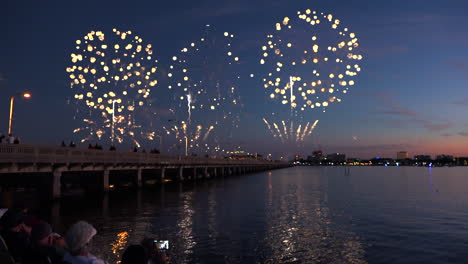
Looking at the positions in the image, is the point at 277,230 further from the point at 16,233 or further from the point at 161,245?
the point at 161,245

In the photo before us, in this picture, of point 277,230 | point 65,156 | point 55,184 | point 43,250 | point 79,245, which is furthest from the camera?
point 65,156

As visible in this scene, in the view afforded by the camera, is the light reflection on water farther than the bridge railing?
No

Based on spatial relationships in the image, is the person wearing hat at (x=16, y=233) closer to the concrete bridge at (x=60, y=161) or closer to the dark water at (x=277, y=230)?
the dark water at (x=277, y=230)

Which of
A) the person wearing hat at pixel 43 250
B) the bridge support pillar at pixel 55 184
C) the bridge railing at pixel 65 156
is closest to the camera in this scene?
the person wearing hat at pixel 43 250

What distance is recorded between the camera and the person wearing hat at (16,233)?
857cm

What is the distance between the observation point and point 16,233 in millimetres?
8664

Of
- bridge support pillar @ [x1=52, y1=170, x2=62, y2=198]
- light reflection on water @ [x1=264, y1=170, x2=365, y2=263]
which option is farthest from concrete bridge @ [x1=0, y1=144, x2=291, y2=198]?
light reflection on water @ [x1=264, y1=170, x2=365, y2=263]

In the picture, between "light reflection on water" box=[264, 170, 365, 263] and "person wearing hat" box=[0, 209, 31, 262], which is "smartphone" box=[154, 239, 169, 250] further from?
"light reflection on water" box=[264, 170, 365, 263]

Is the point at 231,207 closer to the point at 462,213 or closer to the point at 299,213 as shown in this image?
the point at 299,213

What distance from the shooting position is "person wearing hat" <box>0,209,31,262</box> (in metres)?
8.57

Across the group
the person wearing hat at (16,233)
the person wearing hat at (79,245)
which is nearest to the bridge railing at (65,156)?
the person wearing hat at (16,233)

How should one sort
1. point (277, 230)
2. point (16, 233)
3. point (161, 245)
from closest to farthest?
point (161, 245), point (16, 233), point (277, 230)

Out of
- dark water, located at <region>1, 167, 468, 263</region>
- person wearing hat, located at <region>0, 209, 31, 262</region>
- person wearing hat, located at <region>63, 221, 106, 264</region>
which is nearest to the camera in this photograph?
person wearing hat, located at <region>63, 221, 106, 264</region>

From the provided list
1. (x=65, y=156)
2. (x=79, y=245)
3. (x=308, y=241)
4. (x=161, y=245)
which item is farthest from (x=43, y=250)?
(x=65, y=156)
